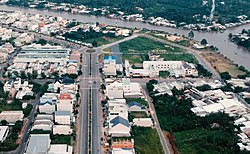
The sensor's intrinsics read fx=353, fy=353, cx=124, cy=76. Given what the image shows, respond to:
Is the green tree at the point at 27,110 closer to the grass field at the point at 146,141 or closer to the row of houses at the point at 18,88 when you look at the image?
the row of houses at the point at 18,88

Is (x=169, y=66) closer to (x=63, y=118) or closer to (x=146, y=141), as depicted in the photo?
(x=146, y=141)

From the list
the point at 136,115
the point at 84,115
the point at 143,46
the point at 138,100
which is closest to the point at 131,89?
the point at 138,100

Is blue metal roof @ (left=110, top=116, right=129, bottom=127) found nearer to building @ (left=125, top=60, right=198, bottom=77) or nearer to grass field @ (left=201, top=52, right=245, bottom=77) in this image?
building @ (left=125, top=60, right=198, bottom=77)

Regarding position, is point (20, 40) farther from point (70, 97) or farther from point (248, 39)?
point (248, 39)

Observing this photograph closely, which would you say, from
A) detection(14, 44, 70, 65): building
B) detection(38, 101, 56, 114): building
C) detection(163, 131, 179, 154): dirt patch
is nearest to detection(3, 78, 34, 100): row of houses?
detection(38, 101, 56, 114): building

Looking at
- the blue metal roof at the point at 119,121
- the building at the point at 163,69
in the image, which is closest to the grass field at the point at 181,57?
the building at the point at 163,69

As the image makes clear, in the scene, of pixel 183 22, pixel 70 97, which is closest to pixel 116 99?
pixel 70 97
